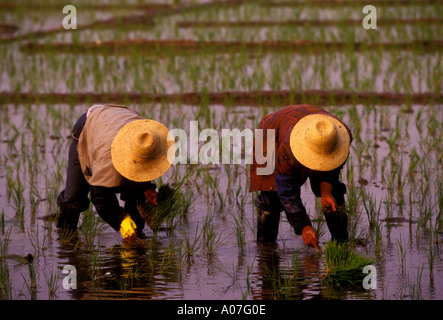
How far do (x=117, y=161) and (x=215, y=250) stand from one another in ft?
2.87

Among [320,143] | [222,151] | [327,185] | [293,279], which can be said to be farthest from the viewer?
[222,151]

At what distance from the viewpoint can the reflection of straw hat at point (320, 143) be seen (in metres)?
3.12

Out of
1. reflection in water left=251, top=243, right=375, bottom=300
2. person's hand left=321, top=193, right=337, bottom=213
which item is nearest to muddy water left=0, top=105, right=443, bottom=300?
reflection in water left=251, top=243, right=375, bottom=300

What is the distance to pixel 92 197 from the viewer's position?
3568mm

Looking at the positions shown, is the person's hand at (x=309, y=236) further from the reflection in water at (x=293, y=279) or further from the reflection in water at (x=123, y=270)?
the reflection in water at (x=123, y=270)

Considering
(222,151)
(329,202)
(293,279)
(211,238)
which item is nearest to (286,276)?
(293,279)

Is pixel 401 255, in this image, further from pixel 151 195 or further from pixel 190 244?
pixel 151 195

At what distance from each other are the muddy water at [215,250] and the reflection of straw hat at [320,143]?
54cm

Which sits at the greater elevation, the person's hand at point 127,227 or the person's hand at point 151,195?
the person's hand at point 151,195

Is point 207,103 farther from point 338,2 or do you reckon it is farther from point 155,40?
point 338,2

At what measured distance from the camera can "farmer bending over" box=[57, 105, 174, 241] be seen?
3.38 metres

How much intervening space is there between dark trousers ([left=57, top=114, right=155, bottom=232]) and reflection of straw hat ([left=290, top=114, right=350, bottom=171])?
84cm

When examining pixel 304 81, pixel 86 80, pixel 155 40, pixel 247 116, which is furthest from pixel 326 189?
pixel 155 40

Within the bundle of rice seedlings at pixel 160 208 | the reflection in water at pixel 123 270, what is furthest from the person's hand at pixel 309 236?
the bundle of rice seedlings at pixel 160 208
